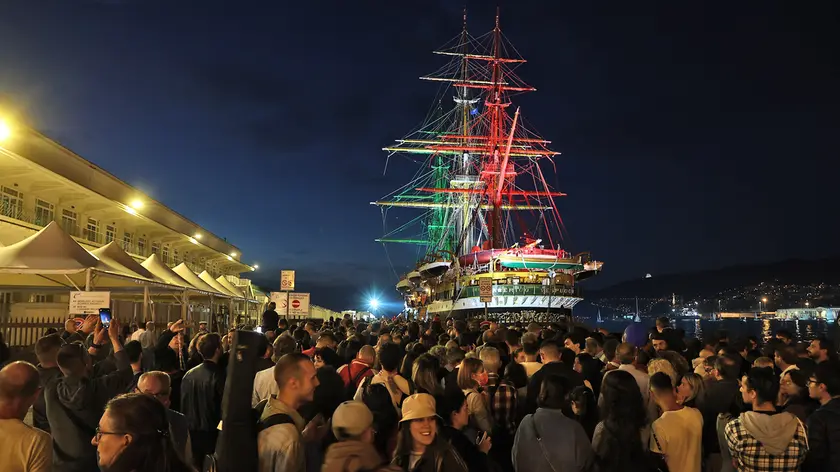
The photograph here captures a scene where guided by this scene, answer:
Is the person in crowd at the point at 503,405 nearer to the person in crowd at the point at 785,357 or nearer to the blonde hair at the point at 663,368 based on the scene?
the blonde hair at the point at 663,368

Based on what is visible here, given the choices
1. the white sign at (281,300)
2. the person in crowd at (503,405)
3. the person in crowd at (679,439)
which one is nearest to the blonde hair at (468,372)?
the person in crowd at (503,405)

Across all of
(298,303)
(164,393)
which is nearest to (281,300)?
(298,303)

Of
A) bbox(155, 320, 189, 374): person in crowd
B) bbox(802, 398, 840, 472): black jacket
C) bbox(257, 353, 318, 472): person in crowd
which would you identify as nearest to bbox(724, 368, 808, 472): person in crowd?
bbox(802, 398, 840, 472): black jacket

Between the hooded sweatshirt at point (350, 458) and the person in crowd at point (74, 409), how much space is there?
9.40ft

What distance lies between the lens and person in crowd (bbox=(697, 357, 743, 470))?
6.28 m

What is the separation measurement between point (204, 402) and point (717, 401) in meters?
5.28

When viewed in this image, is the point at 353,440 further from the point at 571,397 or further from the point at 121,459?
the point at 571,397

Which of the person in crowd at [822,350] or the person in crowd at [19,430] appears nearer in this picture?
the person in crowd at [19,430]

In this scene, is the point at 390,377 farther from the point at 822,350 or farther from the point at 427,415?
the point at 822,350

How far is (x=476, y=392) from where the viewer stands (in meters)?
5.66

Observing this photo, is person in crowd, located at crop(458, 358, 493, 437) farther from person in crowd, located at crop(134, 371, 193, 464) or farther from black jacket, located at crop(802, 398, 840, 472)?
black jacket, located at crop(802, 398, 840, 472)

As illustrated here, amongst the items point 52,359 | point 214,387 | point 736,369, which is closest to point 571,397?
point 736,369

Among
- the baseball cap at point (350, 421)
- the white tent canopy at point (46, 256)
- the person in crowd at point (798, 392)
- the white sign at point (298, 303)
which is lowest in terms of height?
the person in crowd at point (798, 392)

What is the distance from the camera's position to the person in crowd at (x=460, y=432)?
4.46 meters
